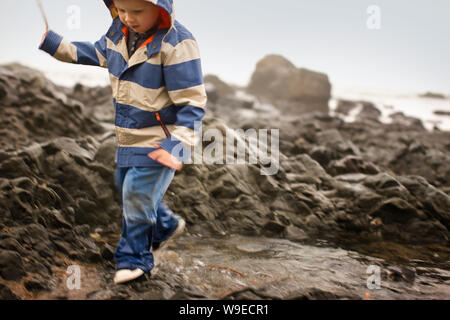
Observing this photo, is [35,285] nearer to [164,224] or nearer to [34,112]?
[164,224]

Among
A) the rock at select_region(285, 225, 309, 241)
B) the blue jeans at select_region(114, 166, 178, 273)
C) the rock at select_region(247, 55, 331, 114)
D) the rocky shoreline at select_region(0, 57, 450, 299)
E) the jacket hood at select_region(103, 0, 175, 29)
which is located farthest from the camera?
the rock at select_region(247, 55, 331, 114)

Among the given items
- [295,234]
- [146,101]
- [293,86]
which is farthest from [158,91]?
[293,86]

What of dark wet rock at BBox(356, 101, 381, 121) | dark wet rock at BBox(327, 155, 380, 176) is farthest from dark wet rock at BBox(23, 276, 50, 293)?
dark wet rock at BBox(356, 101, 381, 121)

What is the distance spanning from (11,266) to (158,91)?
155cm

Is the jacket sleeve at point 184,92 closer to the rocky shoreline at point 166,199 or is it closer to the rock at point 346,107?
the rocky shoreline at point 166,199

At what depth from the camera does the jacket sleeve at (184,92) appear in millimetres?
2379

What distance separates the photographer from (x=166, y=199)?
4184 millimetres

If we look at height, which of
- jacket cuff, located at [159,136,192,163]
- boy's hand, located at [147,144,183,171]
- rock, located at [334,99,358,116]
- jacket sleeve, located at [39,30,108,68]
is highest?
jacket sleeve, located at [39,30,108,68]

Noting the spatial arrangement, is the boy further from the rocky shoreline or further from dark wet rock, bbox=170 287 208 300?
the rocky shoreline

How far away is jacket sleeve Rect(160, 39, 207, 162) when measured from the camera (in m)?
2.38

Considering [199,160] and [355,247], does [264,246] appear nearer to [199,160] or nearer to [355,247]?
[355,247]

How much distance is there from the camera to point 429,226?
13.9 feet

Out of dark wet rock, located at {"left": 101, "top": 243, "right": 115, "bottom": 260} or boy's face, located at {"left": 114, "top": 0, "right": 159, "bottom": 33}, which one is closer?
boy's face, located at {"left": 114, "top": 0, "right": 159, "bottom": 33}
